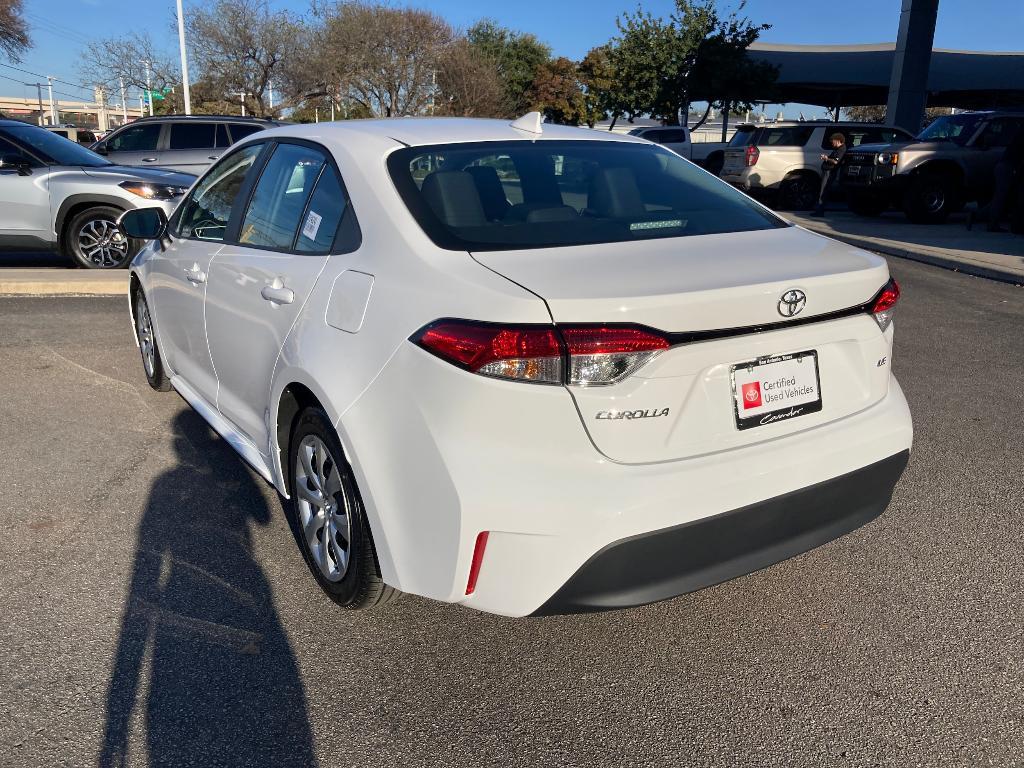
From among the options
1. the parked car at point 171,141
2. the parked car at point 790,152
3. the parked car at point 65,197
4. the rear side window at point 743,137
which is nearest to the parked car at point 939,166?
the parked car at point 790,152

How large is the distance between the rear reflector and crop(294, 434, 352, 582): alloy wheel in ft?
1.80

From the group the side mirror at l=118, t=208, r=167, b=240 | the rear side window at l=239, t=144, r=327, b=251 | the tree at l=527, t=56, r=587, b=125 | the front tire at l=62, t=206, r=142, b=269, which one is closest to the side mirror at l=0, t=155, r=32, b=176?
the front tire at l=62, t=206, r=142, b=269

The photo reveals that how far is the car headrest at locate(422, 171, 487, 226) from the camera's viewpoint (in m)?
2.85

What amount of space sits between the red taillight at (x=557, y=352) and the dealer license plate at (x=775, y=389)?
331 millimetres

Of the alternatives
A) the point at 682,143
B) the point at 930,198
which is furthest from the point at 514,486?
the point at 682,143

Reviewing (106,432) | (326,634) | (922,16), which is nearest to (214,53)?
(922,16)

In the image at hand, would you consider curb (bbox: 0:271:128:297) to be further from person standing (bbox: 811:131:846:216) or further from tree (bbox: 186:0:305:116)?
tree (bbox: 186:0:305:116)

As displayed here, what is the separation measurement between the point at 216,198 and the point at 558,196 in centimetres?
189

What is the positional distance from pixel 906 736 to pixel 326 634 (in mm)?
1783

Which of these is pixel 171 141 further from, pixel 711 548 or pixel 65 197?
pixel 711 548

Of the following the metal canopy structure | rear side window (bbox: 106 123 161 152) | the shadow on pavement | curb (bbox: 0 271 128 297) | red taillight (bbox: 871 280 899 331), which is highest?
the metal canopy structure

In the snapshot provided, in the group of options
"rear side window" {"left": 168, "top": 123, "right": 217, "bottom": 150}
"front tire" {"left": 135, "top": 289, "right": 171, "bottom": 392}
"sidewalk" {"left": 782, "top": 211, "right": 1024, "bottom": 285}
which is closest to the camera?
"front tire" {"left": 135, "top": 289, "right": 171, "bottom": 392}

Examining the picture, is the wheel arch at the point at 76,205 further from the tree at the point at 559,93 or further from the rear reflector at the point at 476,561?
the tree at the point at 559,93

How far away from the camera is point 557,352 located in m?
2.26
